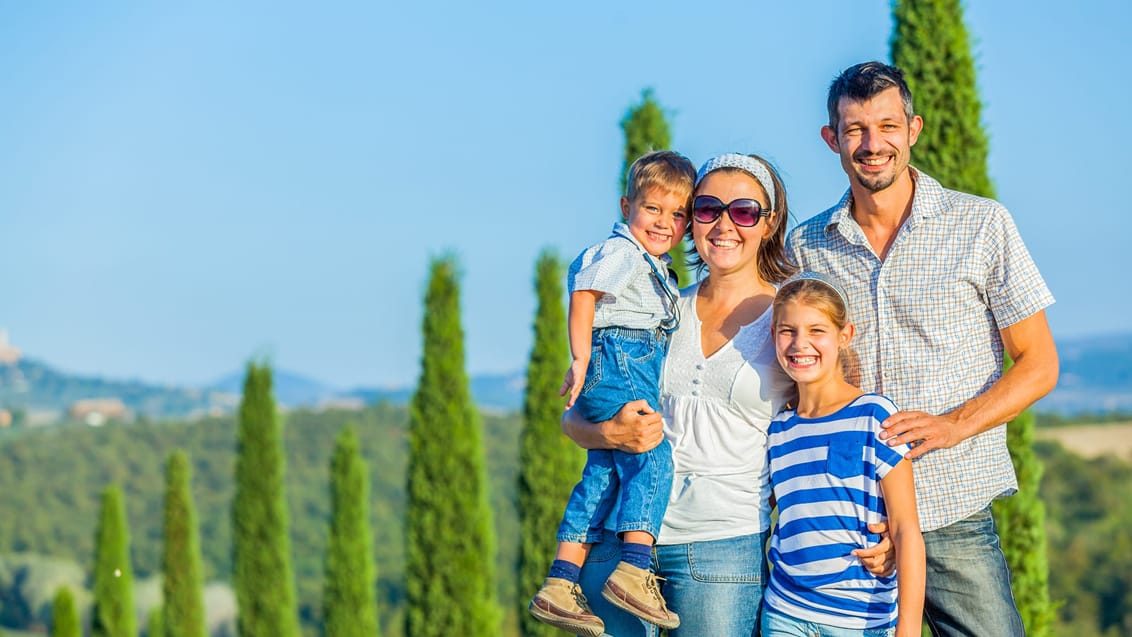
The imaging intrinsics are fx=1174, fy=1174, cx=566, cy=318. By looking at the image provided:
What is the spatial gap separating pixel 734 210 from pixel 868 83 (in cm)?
47

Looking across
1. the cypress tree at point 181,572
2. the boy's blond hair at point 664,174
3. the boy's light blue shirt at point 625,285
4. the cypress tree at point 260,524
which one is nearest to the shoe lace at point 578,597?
the boy's light blue shirt at point 625,285

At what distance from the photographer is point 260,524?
58.2ft

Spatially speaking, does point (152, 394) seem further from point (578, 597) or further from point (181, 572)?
point (578, 597)

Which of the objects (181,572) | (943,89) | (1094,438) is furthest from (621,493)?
(1094,438)

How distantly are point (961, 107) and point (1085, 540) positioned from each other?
19.6m

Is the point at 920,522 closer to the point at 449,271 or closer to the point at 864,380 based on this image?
the point at 864,380

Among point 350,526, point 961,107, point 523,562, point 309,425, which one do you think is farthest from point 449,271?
point 309,425

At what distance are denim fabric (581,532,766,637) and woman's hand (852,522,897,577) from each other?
268mm

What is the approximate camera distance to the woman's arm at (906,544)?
2752 millimetres

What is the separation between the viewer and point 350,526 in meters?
16.4

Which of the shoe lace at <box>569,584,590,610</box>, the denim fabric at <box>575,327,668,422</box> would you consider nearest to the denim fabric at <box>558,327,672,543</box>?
the denim fabric at <box>575,327,668,422</box>

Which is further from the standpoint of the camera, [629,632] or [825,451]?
[629,632]

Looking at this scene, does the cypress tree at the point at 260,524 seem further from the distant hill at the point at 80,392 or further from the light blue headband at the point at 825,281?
the distant hill at the point at 80,392

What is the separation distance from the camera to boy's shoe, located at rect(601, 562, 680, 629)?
9.62 feet
